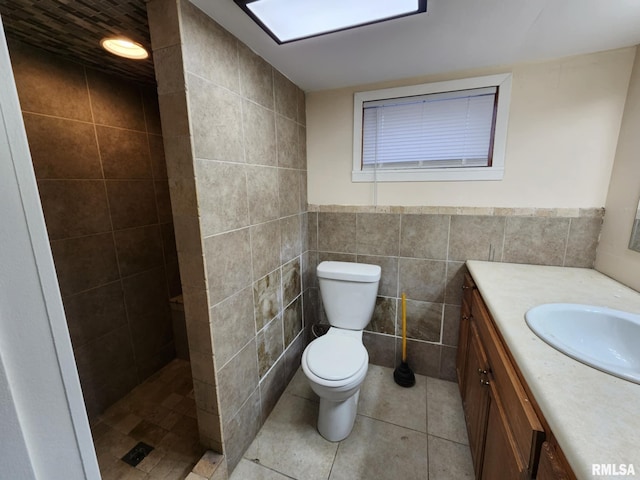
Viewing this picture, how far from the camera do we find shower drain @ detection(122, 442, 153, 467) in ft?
4.54

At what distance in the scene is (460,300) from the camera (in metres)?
1.83

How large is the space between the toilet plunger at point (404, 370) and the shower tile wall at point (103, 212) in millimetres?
1797

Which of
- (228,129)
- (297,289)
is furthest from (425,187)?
(228,129)

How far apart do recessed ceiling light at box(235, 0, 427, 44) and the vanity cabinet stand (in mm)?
1335

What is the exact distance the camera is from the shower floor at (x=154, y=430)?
4.41 feet

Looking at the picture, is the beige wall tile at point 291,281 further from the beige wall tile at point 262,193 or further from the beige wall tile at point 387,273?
the beige wall tile at point 387,273

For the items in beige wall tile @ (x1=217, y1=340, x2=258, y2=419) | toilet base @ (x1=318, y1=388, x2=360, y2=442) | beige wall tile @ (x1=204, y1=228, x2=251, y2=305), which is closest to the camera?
beige wall tile @ (x1=204, y1=228, x2=251, y2=305)

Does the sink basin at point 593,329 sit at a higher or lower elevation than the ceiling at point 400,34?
lower

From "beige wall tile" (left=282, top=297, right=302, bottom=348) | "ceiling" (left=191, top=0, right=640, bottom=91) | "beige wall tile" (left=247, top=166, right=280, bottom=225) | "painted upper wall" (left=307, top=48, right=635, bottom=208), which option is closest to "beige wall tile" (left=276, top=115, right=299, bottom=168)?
"beige wall tile" (left=247, top=166, right=280, bottom=225)

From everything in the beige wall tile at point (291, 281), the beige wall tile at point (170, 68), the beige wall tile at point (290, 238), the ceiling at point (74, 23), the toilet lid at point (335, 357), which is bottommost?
the toilet lid at point (335, 357)

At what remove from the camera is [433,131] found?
1777mm

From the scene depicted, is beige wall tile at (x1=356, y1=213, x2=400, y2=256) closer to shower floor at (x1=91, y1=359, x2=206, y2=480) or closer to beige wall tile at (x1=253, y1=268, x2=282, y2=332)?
beige wall tile at (x1=253, y1=268, x2=282, y2=332)

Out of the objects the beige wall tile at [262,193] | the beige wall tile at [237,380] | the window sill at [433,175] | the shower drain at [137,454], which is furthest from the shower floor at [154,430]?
the window sill at [433,175]

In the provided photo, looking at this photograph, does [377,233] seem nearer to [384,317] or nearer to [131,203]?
[384,317]
